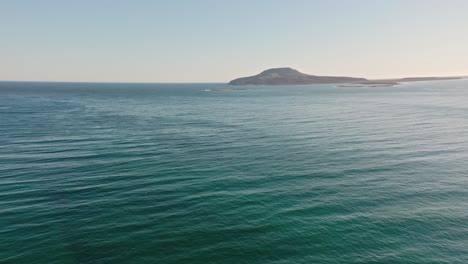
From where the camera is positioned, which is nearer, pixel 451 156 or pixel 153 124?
pixel 451 156

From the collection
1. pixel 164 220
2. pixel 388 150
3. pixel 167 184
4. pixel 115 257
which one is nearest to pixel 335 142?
pixel 388 150

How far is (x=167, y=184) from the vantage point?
41.2 m

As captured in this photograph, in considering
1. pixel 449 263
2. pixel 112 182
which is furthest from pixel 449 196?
pixel 112 182

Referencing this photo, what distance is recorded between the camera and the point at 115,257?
25406mm

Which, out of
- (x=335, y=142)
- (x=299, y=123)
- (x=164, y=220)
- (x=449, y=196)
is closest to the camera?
(x=164, y=220)

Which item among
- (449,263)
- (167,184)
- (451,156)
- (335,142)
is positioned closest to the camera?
(449,263)

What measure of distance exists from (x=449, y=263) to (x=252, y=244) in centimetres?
1661

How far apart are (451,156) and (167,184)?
50.1 meters

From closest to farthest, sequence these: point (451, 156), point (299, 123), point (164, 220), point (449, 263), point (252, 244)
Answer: point (449, 263) → point (252, 244) → point (164, 220) → point (451, 156) → point (299, 123)

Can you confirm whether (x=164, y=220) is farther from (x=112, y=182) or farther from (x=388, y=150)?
(x=388, y=150)

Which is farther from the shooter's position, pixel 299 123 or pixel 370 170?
pixel 299 123

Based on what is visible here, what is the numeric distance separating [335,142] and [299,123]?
2789cm

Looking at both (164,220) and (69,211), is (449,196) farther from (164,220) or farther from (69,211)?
(69,211)

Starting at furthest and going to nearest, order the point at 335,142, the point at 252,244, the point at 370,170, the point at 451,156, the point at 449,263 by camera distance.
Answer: the point at 335,142, the point at 451,156, the point at 370,170, the point at 252,244, the point at 449,263
